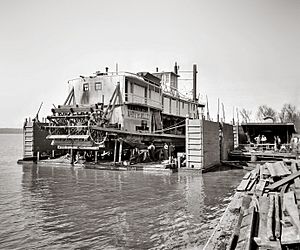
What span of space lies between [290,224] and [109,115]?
62.8ft

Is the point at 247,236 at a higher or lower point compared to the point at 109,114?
lower

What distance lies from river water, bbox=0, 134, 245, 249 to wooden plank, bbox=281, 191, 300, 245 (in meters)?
2.03

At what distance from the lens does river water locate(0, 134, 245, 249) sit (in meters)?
7.36

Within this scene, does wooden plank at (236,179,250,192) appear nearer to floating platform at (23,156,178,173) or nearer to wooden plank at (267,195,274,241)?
wooden plank at (267,195,274,241)

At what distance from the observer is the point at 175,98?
3397cm

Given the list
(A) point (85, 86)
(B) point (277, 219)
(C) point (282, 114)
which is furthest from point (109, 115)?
(C) point (282, 114)

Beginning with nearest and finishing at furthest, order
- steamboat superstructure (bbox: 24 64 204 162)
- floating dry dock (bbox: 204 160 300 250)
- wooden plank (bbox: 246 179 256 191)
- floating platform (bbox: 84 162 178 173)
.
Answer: floating dry dock (bbox: 204 160 300 250)
wooden plank (bbox: 246 179 256 191)
floating platform (bbox: 84 162 178 173)
steamboat superstructure (bbox: 24 64 204 162)

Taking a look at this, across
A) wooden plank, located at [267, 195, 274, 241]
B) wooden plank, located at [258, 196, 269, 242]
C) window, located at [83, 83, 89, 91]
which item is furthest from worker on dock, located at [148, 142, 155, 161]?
wooden plank, located at [267, 195, 274, 241]

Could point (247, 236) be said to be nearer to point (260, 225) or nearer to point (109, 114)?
point (260, 225)

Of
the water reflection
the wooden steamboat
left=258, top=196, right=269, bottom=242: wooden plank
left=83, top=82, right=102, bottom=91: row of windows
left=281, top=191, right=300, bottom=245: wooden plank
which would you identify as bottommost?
the water reflection

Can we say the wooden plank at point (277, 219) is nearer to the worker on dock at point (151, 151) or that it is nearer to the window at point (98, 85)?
the worker on dock at point (151, 151)

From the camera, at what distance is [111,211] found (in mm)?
10094

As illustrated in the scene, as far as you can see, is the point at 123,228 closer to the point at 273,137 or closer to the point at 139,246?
the point at 139,246

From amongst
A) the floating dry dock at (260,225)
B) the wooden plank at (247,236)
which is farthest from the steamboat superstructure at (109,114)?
the wooden plank at (247,236)
